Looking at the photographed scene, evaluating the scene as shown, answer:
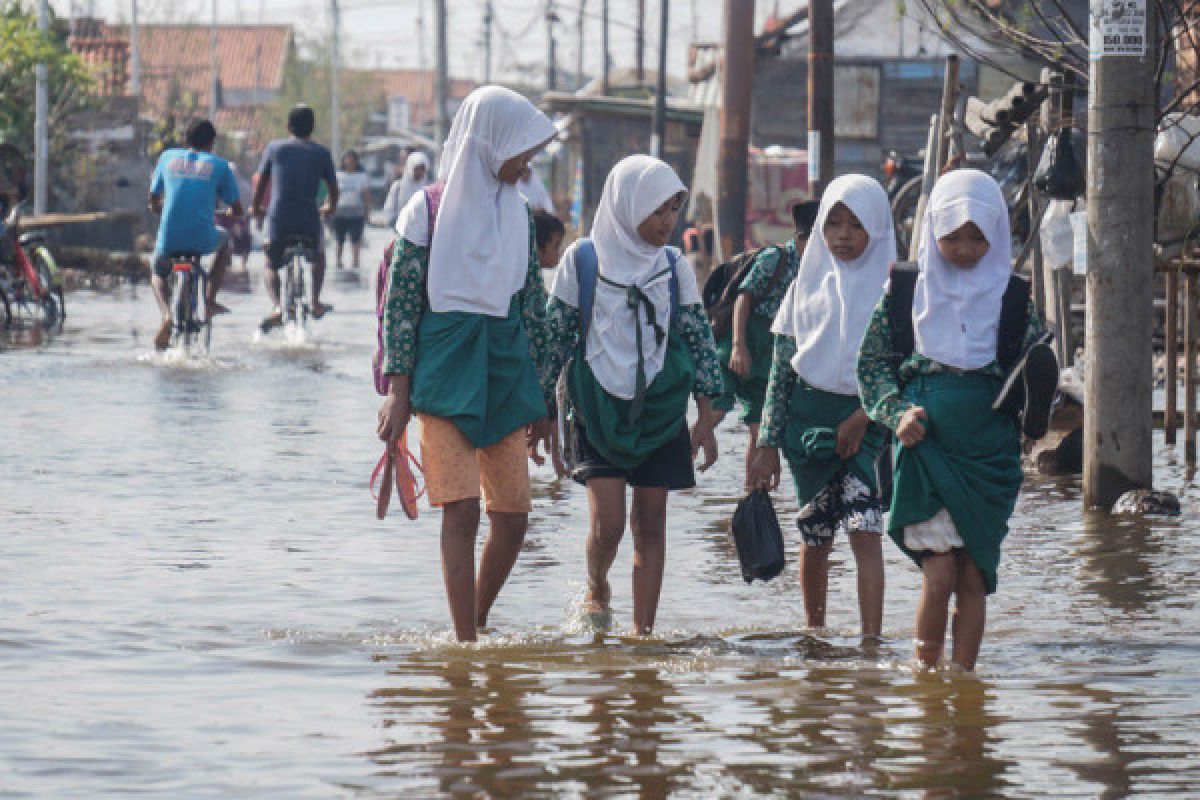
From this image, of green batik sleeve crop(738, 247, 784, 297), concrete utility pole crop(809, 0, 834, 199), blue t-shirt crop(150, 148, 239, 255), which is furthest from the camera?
Result: concrete utility pole crop(809, 0, 834, 199)

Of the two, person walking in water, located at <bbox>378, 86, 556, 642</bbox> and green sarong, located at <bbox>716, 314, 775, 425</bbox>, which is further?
green sarong, located at <bbox>716, 314, 775, 425</bbox>

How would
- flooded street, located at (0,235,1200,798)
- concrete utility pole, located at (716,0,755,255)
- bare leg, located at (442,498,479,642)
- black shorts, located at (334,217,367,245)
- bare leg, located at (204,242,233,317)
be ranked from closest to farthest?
flooded street, located at (0,235,1200,798), bare leg, located at (442,498,479,642), bare leg, located at (204,242,233,317), concrete utility pole, located at (716,0,755,255), black shorts, located at (334,217,367,245)

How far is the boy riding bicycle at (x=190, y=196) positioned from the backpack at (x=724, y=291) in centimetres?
920

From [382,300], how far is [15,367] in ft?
39.2

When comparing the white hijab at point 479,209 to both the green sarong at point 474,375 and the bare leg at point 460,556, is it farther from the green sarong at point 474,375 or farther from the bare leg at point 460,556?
the bare leg at point 460,556

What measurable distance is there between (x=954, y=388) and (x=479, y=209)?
5.09ft

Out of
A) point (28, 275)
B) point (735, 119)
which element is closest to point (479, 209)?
point (28, 275)

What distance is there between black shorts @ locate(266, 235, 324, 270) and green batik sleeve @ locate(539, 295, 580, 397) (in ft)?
42.3

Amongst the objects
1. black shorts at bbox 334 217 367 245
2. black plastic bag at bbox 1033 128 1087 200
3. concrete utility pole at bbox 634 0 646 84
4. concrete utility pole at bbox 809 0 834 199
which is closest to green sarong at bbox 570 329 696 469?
black plastic bag at bbox 1033 128 1087 200

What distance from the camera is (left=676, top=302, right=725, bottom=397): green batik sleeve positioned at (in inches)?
325

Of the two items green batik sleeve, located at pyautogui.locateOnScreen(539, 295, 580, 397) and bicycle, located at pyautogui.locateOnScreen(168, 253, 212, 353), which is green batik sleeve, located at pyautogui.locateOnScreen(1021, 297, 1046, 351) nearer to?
green batik sleeve, located at pyautogui.locateOnScreen(539, 295, 580, 397)

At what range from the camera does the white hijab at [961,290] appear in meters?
7.01

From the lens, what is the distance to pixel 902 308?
283 inches

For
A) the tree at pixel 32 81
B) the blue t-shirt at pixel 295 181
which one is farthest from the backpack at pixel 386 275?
the tree at pixel 32 81
